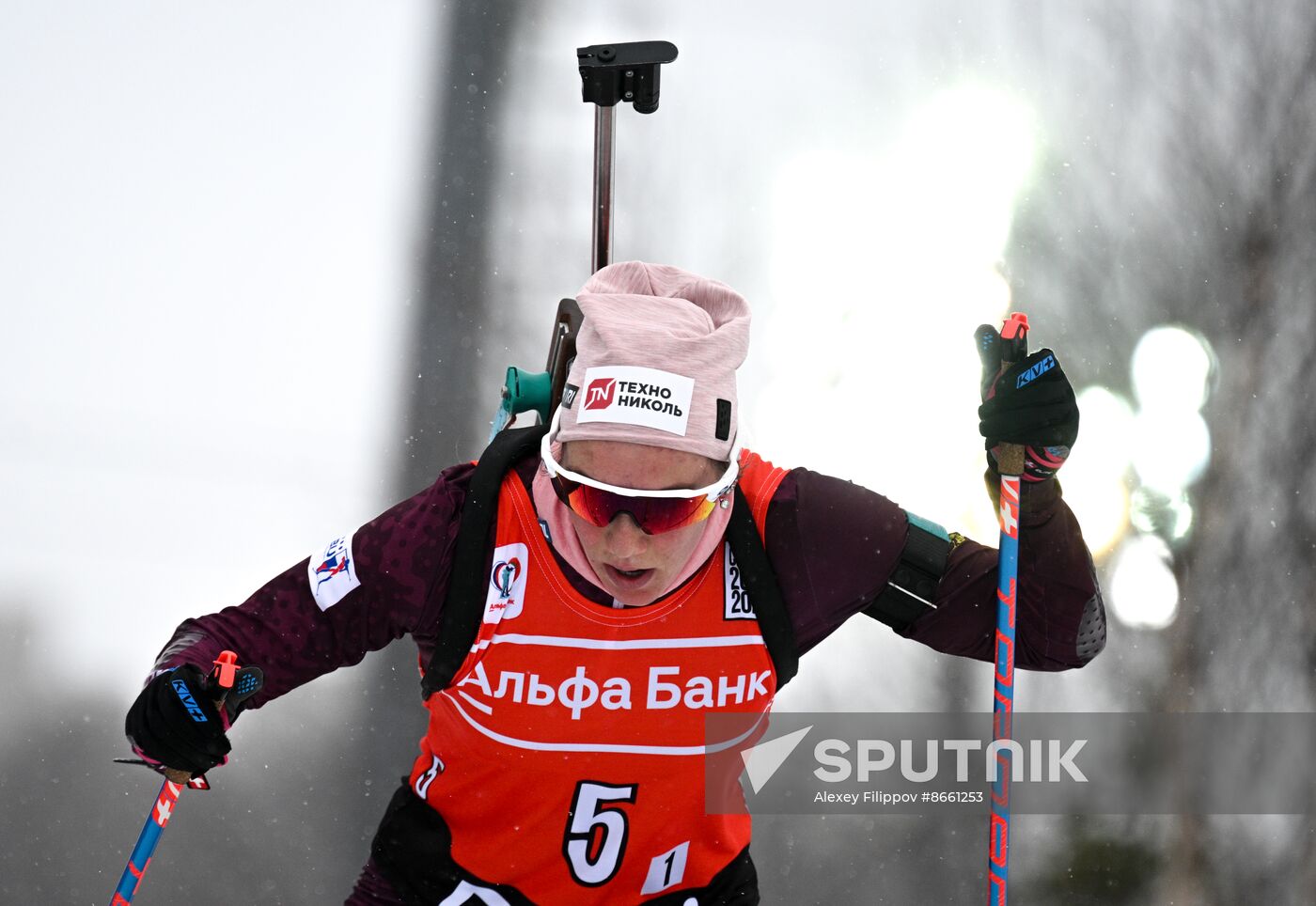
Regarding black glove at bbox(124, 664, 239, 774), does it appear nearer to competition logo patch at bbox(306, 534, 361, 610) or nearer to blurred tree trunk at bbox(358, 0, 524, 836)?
competition logo patch at bbox(306, 534, 361, 610)

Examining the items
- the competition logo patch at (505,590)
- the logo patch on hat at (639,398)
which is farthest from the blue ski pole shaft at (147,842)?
the logo patch on hat at (639,398)

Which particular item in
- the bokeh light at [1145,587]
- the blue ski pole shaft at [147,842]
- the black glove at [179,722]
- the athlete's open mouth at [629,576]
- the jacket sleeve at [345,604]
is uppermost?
Result: the athlete's open mouth at [629,576]

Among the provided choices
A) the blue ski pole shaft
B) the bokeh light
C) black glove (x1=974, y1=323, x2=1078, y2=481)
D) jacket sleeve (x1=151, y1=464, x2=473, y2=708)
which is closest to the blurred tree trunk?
the blue ski pole shaft

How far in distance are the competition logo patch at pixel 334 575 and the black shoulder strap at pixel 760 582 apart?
570 millimetres

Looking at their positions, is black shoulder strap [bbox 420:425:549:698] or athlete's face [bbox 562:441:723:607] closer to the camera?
athlete's face [bbox 562:441:723:607]

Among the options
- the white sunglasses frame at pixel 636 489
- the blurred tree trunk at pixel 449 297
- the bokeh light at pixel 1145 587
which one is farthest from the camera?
the bokeh light at pixel 1145 587

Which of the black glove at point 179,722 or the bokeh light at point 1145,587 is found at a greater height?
the black glove at point 179,722

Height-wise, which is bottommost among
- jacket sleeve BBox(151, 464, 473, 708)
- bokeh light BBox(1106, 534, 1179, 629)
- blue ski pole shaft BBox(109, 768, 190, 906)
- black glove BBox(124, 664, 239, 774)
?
bokeh light BBox(1106, 534, 1179, 629)

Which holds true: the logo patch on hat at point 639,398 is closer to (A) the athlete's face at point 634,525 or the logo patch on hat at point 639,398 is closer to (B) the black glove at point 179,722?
(A) the athlete's face at point 634,525

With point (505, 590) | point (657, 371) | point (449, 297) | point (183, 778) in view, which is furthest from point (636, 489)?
point (449, 297)

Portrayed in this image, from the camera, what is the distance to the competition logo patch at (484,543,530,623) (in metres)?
1.83

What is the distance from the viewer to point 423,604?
1.84 metres

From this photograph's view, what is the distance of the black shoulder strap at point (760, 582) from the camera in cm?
186

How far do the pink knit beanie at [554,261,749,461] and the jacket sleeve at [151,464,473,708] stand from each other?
0.28m
